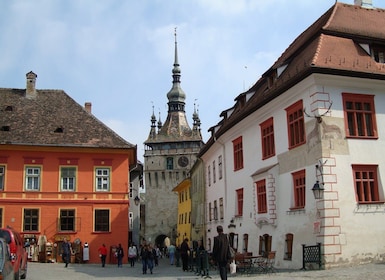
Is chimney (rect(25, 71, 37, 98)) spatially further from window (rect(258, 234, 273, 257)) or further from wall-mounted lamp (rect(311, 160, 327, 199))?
wall-mounted lamp (rect(311, 160, 327, 199))

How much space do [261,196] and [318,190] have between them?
593 centimetres

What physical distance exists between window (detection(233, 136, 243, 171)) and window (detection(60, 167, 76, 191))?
11.5 meters

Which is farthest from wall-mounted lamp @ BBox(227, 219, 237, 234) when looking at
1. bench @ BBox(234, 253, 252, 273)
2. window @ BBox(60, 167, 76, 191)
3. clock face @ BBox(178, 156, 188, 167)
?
clock face @ BBox(178, 156, 188, 167)

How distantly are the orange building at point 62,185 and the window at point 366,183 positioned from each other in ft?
59.2

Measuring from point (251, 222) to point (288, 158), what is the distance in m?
5.46

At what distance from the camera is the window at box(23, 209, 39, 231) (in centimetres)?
3172

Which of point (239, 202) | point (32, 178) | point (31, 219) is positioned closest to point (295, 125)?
point (239, 202)

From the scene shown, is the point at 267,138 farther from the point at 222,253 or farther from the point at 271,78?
the point at 222,253

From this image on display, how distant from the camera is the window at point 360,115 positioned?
18837 mm

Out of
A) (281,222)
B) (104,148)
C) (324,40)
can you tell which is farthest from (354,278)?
(104,148)

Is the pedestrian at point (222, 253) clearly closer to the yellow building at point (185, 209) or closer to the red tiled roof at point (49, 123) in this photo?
the red tiled roof at point (49, 123)

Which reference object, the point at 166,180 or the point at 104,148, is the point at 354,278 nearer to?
the point at 104,148

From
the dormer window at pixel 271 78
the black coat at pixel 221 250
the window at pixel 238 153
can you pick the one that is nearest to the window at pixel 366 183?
the dormer window at pixel 271 78

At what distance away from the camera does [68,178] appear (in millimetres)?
32906
